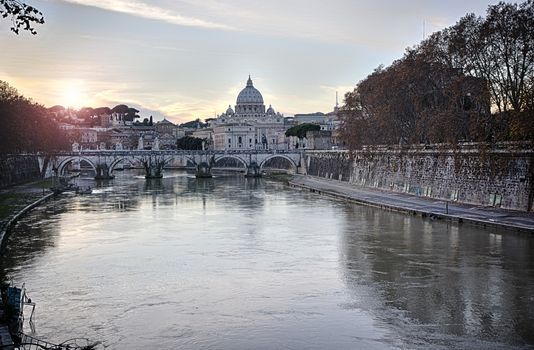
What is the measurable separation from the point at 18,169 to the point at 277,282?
4628cm

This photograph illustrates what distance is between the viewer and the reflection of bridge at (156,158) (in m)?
78.0

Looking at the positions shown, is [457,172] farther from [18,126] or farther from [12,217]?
[18,126]

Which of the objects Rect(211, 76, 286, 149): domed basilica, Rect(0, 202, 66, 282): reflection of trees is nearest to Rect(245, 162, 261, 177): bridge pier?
Rect(0, 202, 66, 282): reflection of trees

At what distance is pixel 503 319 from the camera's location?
1586cm

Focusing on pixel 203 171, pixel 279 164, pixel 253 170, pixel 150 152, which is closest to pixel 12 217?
pixel 150 152

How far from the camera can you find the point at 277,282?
2006cm

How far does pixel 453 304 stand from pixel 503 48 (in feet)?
68.4

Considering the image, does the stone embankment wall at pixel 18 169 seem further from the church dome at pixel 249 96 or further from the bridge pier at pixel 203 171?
the church dome at pixel 249 96

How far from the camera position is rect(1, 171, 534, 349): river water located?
49.7 ft

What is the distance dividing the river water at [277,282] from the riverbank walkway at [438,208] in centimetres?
85

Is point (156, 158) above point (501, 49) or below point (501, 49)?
below

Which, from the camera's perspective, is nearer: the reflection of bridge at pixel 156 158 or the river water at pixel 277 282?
the river water at pixel 277 282

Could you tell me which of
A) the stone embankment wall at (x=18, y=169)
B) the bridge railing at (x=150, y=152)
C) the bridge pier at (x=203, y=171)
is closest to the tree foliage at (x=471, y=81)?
the stone embankment wall at (x=18, y=169)

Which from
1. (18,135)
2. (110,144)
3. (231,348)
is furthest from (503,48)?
(110,144)
